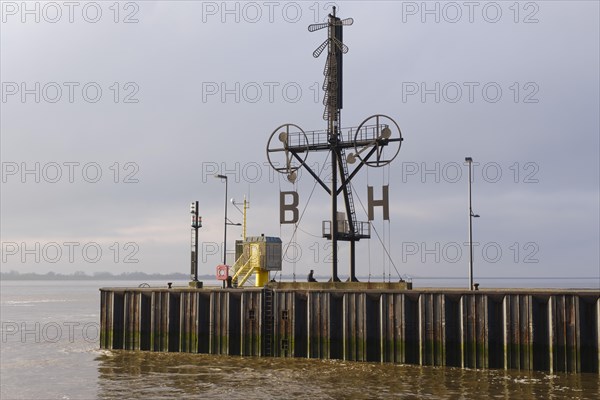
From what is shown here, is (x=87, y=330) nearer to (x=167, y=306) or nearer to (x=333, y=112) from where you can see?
(x=167, y=306)

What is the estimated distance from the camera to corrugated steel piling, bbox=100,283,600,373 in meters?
28.2

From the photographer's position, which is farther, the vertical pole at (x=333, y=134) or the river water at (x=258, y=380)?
the vertical pole at (x=333, y=134)

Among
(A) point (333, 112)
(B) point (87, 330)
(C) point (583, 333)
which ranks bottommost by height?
(B) point (87, 330)

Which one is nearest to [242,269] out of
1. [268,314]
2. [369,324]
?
[268,314]

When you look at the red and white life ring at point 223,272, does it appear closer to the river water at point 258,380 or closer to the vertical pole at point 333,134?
the river water at point 258,380

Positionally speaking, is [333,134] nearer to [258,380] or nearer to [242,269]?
[242,269]

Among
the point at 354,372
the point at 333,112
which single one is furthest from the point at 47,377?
the point at 333,112

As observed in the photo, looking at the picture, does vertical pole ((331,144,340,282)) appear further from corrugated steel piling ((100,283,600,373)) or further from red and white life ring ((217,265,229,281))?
red and white life ring ((217,265,229,281))

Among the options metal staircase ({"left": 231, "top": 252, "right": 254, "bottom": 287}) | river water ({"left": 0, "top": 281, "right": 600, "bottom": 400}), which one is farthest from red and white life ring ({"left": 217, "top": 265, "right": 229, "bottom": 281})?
river water ({"left": 0, "top": 281, "right": 600, "bottom": 400})

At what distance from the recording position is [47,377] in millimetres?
31844

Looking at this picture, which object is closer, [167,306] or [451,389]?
[451,389]

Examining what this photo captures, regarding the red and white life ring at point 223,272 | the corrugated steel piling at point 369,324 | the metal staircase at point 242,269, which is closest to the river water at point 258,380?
Answer: the corrugated steel piling at point 369,324

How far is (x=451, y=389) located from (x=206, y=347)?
14.1 meters

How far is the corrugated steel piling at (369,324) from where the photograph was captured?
2820 centimetres
